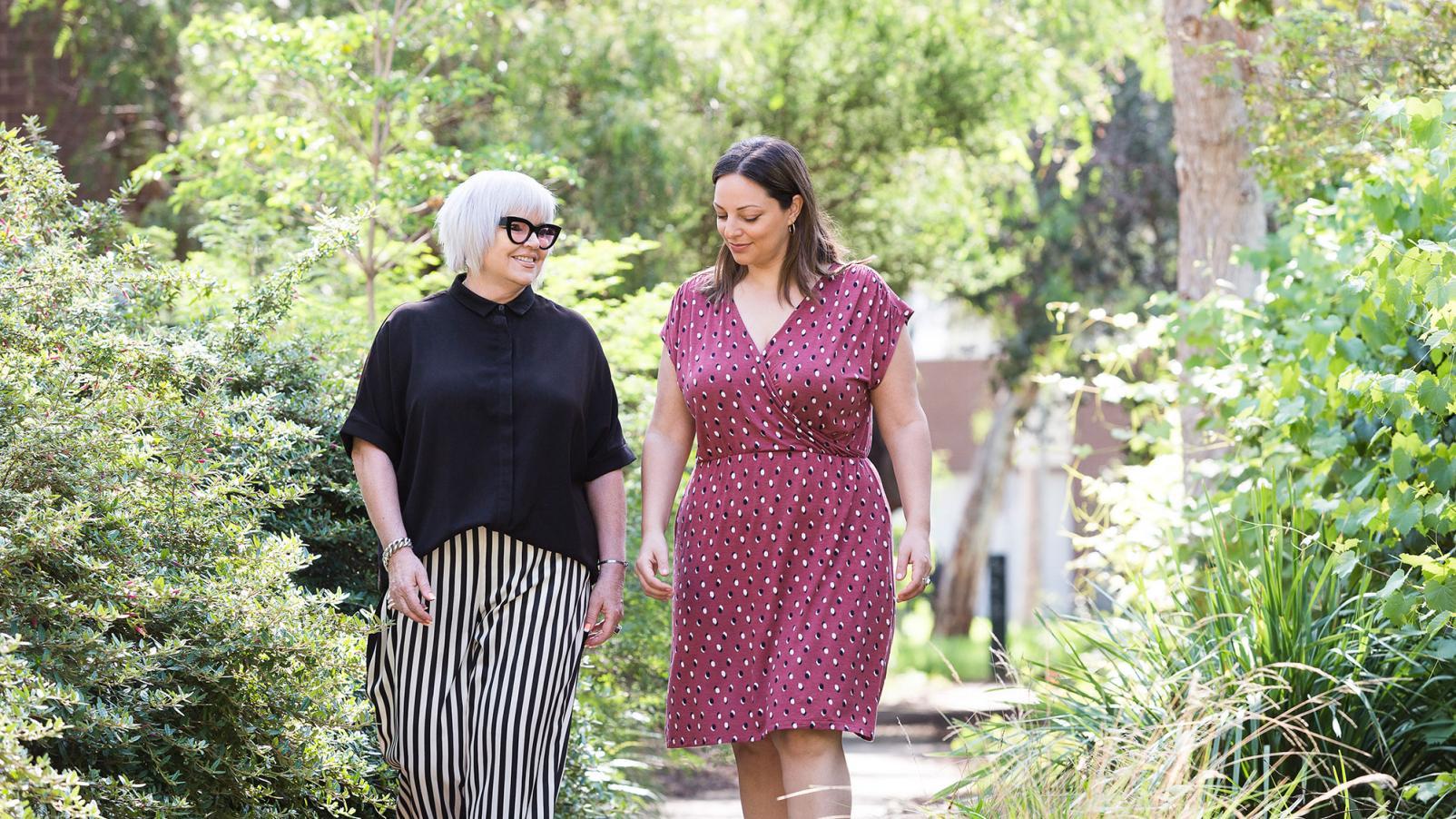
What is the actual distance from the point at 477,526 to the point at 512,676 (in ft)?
1.18

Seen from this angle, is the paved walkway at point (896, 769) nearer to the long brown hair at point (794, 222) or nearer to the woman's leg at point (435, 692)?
the woman's leg at point (435, 692)

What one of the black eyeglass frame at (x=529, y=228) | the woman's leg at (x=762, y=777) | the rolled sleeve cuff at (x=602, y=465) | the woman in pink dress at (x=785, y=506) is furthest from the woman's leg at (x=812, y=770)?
the black eyeglass frame at (x=529, y=228)

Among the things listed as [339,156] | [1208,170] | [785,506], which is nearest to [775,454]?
[785,506]

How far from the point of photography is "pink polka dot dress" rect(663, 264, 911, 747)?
12.7 feet

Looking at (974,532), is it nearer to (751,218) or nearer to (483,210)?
(751,218)

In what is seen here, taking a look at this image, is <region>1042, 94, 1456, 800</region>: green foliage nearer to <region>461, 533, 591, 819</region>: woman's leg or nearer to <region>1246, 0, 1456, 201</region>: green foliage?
<region>1246, 0, 1456, 201</region>: green foliage

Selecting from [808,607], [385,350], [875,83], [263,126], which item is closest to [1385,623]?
[808,607]

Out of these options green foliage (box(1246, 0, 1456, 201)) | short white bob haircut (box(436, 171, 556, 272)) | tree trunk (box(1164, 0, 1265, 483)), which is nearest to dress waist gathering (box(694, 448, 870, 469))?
short white bob haircut (box(436, 171, 556, 272))

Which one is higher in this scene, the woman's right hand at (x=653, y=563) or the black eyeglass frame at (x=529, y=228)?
the black eyeglass frame at (x=529, y=228)

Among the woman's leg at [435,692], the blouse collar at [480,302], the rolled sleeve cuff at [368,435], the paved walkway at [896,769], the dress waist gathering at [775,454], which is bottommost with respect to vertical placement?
the paved walkway at [896,769]

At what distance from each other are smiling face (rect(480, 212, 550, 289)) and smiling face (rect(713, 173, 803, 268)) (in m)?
0.48

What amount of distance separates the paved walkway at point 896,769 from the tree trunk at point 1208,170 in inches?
89.5

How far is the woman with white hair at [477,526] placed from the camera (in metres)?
3.64

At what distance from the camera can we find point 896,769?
960 centimetres
